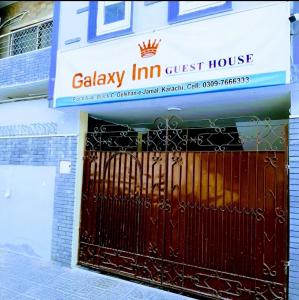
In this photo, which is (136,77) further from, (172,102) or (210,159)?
(210,159)

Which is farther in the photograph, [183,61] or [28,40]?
[28,40]

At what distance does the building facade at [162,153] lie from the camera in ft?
13.8

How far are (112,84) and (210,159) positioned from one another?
1.98m

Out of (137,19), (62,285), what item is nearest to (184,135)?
(137,19)

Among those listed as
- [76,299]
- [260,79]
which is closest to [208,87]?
[260,79]

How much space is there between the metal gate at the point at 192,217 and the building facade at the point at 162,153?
2cm

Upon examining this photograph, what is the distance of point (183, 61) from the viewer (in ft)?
15.0

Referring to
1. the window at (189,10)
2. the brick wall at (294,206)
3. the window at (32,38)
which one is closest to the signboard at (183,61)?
the window at (189,10)

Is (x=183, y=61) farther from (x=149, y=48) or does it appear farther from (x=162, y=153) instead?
(x=162, y=153)

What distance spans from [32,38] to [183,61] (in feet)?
17.5

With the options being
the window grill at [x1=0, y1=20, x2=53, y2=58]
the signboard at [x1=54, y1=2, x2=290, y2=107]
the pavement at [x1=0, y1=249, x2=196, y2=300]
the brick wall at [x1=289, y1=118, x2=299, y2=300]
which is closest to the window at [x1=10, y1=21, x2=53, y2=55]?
the window grill at [x1=0, y1=20, x2=53, y2=58]

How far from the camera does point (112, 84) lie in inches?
203

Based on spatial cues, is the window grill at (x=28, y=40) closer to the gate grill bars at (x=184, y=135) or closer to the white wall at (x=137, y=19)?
the white wall at (x=137, y=19)

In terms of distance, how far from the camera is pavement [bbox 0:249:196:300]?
4.80m
